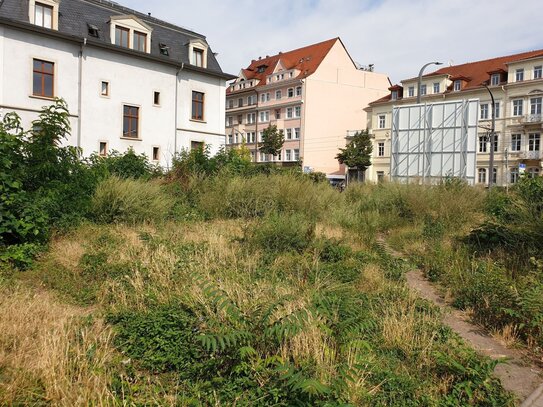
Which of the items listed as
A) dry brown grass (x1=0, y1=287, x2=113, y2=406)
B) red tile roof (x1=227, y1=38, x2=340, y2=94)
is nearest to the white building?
dry brown grass (x1=0, y1=287, x2=113, y2=406)

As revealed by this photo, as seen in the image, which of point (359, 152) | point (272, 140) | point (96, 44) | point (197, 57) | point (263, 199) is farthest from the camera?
point (272, 140)

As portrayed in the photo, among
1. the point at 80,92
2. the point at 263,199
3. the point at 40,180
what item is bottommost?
the point at 263,199

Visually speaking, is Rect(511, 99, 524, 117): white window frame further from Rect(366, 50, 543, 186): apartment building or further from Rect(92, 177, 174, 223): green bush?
Rect(92, 177, 174, 223): green bush

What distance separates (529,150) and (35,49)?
148 ft

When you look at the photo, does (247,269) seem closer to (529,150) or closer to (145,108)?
(145,108)

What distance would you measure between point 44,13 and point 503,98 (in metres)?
43.5

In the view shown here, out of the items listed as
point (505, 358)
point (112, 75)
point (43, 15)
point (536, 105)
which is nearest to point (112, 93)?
point (112, 75)

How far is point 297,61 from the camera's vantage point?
65.8 metres

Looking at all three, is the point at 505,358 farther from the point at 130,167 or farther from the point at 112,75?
the point at 112,75

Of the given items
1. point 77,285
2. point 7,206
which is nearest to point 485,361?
point 77,285

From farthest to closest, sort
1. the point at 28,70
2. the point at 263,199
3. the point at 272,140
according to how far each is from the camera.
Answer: the point at 272,140 < the point at 28,70 < the point at 263,199

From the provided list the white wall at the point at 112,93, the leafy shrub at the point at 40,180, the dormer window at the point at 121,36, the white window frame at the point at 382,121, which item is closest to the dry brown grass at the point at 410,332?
the leafy shrub at the point at 40,180

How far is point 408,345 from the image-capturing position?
4.74 m

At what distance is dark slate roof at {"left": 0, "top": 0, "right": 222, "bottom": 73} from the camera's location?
26.2m
